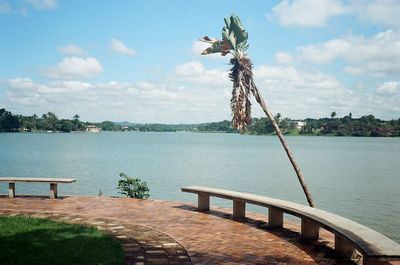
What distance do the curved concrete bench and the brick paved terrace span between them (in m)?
0.23

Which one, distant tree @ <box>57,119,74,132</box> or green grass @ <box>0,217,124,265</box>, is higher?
distant tree @ <box>57,119,74,132</box>

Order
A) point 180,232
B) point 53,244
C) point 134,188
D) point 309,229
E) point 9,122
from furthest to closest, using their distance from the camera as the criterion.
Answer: point 9,122, point 134,188, point 180,232, point 309,229, point 53,244

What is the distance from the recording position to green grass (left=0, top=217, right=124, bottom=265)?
237 inches

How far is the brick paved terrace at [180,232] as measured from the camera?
252 inches

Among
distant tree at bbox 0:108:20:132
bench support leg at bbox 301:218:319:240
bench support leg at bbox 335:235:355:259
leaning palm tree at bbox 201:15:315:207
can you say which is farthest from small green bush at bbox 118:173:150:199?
distant tree at bbox 0:108:20:132

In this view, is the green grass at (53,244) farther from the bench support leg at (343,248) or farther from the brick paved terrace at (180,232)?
the bench support leg at (343,248)

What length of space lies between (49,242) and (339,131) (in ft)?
506

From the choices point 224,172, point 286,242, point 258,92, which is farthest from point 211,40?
point 224,172

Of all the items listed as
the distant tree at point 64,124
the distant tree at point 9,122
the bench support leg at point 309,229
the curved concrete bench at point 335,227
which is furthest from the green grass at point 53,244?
the distant tree at point 64,124

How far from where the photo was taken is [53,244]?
22.5ft

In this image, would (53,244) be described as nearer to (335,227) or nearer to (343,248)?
(335,227)

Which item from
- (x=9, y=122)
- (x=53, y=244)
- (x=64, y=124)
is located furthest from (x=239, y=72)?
(x=64, y=124)

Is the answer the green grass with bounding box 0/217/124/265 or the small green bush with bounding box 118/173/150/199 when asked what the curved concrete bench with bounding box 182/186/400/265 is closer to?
the green grass with bounding box 0/217/124/265

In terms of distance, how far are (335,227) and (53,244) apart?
4.60 meters
